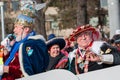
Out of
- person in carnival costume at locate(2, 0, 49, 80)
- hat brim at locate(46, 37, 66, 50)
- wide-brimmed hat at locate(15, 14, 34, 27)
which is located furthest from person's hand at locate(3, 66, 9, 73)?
hat brim at locate(46, 37, 66, 50)

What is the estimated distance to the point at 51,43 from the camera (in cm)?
509

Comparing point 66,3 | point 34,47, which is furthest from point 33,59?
point 66,3

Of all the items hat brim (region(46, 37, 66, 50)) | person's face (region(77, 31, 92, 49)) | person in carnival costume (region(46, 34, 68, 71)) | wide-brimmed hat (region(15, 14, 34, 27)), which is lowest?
person in carnival costume (region(46, 34, 68, 71))

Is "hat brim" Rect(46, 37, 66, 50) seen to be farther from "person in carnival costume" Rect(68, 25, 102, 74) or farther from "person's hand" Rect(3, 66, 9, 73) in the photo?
"person's hand" Rect(3, 66, 9, 73)

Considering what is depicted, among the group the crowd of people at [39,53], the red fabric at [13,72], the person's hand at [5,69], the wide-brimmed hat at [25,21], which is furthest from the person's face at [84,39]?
the person's hand at [5,69]

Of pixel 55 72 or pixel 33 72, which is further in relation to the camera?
pixel 33 72

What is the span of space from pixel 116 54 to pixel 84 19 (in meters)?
11.3

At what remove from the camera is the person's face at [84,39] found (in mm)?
4383

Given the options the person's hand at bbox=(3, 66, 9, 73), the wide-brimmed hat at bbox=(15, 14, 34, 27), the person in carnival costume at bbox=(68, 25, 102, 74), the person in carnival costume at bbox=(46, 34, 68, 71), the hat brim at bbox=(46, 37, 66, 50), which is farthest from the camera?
the person in carnival costume at bbox=(46, 34, 68, 71)

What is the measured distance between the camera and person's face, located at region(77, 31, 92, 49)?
4383 mm

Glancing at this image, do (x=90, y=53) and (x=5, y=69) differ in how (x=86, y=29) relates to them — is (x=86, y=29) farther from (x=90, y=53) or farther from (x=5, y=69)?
(x=5, y=69)

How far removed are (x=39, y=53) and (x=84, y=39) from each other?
21.8 inches

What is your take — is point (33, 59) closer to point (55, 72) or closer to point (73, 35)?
point (73, 35)

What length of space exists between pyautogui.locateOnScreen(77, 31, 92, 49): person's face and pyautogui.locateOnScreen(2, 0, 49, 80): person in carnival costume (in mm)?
402
